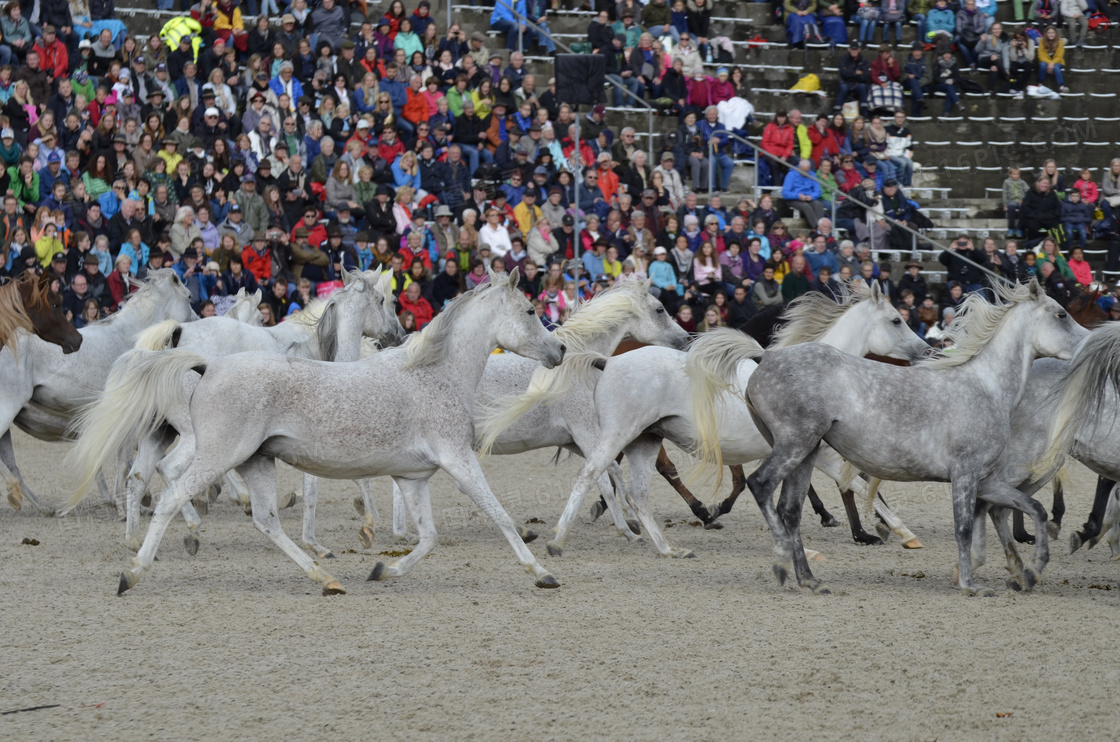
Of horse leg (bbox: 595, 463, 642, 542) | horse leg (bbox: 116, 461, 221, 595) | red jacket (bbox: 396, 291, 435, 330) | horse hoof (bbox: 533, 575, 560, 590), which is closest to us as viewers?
horse leg (bbox: 116, 461, 221, 595)

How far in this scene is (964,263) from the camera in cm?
1866

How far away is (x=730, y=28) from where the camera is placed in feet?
78.6

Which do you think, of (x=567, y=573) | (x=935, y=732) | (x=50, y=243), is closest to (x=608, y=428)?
(x=567, y=573)

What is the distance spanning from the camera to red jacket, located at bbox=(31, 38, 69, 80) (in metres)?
16.8

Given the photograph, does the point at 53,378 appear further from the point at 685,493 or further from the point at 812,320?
the point at 812,320

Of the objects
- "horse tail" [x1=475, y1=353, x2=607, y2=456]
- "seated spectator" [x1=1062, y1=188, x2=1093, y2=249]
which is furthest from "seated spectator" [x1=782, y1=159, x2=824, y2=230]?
"horse tail" [x1=475, y1=353, x2=607, y2=456]

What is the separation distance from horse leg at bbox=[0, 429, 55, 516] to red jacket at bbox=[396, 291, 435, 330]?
5656mm

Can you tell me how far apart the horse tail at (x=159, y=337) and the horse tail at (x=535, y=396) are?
2350 mm

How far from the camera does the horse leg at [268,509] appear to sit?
739 centimetres

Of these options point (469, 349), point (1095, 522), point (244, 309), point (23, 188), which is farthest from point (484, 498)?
point (23, 188)

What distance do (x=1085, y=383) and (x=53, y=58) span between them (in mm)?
13761

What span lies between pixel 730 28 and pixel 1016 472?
57.0 feet

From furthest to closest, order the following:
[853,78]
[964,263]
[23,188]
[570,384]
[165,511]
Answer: [853,78]
[964,263]
[23,188]
[570,384]
[165,511]

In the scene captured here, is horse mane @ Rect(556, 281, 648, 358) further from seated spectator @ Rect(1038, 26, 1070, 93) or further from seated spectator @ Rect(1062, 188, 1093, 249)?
seated spectator @ Rect(1038, 26, 1070, 93)
